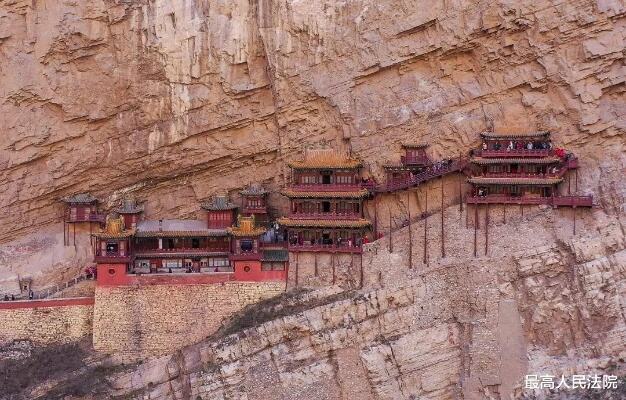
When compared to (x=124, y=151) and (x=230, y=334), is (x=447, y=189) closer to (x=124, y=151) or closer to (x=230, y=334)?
(x=230, y=334)

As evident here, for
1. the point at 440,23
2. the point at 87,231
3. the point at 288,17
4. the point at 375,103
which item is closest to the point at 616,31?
the point at 440,23

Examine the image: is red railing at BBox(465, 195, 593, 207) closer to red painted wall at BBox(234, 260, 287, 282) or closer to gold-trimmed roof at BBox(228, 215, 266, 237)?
red painted wall at BBox(234, 260, 287, 282)

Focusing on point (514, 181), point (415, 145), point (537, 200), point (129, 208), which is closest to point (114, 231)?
point (129, 208)

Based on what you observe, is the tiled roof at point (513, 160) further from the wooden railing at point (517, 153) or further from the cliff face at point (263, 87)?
the cliff face at point (263, 87)

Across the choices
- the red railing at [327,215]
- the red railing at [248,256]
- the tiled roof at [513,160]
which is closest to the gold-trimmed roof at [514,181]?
the tiled roof at [513,160]

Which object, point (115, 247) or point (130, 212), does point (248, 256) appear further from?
point (130, 212)

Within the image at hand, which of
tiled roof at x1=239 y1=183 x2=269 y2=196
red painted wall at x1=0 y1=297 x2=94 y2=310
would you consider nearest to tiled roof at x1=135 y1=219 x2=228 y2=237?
tiled roof at x1=239 y1=183 x2=269 y2=196
